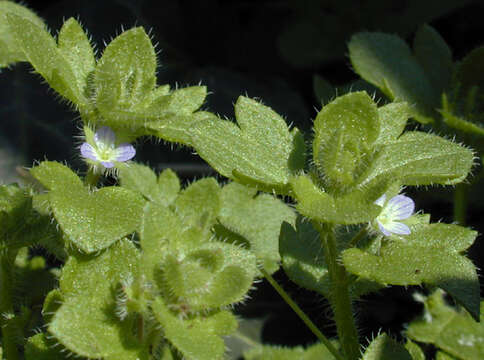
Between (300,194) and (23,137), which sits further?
(23,137)

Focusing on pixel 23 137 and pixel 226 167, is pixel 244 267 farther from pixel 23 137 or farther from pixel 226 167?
pixel 23 137

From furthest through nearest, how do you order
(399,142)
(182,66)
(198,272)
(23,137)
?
(182,66)
(23,137)
(399,142)
(198,272)

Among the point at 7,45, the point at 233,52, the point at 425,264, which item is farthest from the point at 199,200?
the point at 233,52

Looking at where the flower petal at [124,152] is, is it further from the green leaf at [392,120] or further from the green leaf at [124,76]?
the green leaf at [392,120]

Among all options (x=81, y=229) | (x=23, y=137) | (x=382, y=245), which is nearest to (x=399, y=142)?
(x=382, y=245)

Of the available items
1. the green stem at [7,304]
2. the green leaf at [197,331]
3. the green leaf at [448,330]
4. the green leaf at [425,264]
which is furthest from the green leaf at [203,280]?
the green leaf at [448,330]
